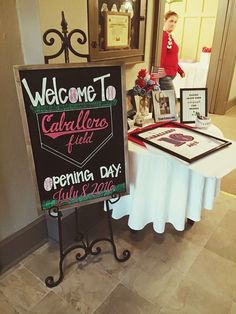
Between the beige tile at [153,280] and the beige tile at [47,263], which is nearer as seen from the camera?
the beige tile at [153,280]

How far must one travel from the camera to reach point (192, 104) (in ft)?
5.53

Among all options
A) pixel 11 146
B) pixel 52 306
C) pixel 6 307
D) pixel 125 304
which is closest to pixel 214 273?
pixel 125 304

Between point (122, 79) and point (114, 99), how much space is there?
97mm

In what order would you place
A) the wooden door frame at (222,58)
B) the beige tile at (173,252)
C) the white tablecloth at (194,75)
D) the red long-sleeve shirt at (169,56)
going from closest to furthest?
the beige tile at (173,252) < the red long-sleeve shirt at (169,56) < the wooden door frame at (222,58) < the white tablecloth at (194,75)

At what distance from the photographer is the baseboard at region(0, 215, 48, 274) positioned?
4.84 ft

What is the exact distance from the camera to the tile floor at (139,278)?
51.5 inches

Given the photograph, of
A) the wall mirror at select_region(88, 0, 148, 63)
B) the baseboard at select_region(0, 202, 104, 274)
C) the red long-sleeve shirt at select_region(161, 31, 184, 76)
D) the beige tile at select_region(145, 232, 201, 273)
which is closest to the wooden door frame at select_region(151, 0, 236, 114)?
the red long-sleeve shirt at select_region(161, 31, 184, 76)

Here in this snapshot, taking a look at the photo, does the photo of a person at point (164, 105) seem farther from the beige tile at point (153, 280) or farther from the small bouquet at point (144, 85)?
the beige tile at point (153, 280)

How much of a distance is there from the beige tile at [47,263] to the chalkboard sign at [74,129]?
0.51 meters

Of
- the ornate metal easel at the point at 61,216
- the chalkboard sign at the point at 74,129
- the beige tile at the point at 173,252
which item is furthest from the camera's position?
the beige tile at the point at 173,252

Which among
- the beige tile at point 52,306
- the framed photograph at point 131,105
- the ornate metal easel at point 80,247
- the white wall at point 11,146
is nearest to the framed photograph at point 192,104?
the framed photograph at point 131,105

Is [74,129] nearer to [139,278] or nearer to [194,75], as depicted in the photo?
[139,278]

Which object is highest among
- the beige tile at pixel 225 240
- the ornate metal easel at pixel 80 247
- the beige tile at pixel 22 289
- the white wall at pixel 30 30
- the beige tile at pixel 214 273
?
the white wall at pixel 30 30

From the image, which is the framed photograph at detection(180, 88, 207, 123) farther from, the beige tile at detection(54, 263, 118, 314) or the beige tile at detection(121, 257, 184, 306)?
the beige tile at detection(54, 263, 118, 314)
